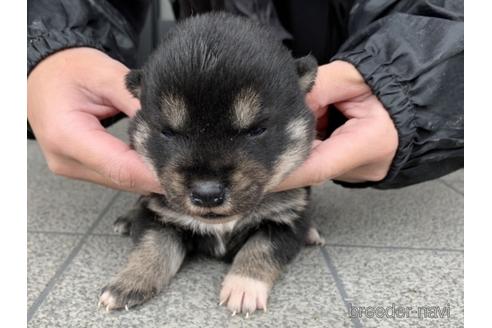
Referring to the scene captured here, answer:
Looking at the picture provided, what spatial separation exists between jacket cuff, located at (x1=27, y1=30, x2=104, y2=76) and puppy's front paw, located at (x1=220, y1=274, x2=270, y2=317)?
5.13 ft

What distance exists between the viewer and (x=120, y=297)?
2.26 meters

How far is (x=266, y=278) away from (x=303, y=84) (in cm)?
93

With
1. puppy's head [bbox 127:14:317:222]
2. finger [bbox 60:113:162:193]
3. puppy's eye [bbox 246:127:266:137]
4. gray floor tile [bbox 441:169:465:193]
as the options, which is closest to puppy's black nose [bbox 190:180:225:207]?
puppy's head [bbox 127:14:317:222]

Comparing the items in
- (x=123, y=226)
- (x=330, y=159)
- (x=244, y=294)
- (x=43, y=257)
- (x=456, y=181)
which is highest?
(x=330, y=159)

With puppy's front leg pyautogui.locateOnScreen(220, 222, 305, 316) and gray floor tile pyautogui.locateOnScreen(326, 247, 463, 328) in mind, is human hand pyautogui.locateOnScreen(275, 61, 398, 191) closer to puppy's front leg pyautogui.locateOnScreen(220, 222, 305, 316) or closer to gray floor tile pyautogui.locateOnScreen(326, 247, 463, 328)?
puppy's front leg pyautogui.locateOnScreen(220, 222, 305, 316)

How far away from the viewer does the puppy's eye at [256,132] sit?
82.5 inches

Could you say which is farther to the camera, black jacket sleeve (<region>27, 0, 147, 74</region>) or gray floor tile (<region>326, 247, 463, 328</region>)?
black jacket sleeve (<region>27, 0, 147, 74</region>)

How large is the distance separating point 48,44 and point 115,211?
123cm

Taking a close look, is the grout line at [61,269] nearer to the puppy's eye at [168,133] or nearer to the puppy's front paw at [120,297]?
the puppy's front paw at [120,297]

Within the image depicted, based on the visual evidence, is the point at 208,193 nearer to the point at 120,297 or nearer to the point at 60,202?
the point at 120,297

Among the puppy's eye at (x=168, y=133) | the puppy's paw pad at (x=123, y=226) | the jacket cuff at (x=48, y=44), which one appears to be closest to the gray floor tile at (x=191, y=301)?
the puppy's paw pad at (x=123, y=226)

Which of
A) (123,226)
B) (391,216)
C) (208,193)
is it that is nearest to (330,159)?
(208,193)

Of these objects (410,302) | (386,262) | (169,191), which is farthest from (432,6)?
(169,191)

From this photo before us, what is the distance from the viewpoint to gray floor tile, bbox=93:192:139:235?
3195mm
